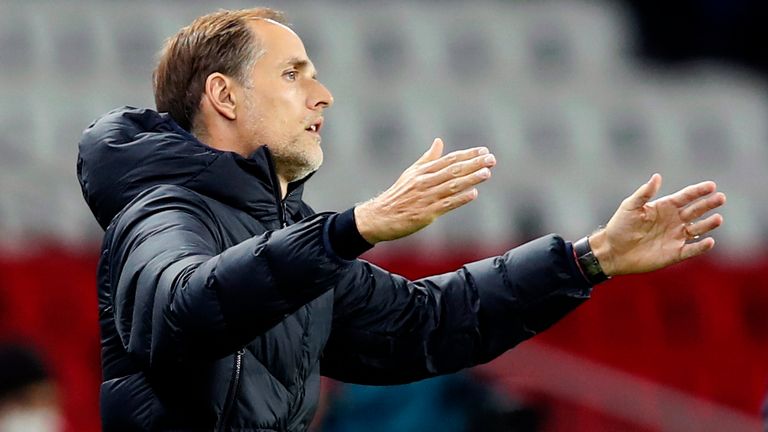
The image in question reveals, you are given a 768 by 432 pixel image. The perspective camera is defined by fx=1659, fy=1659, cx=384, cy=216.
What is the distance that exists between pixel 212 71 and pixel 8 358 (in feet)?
2.79

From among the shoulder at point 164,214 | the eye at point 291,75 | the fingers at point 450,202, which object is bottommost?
the shoulder at point 164,214

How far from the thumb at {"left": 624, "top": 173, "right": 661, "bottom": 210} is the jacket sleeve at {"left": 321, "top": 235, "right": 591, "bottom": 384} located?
0.52ft

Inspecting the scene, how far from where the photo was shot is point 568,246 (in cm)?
298

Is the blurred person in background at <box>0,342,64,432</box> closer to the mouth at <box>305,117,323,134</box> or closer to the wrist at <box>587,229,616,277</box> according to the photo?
the mouth at <box>305,117,323,134</box>

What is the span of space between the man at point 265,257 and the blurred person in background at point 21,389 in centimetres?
62

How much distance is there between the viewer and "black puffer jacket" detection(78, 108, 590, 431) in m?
2.38

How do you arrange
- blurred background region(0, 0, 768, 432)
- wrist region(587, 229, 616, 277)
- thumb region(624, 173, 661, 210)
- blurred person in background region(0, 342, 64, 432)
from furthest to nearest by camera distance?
blurred background region(0, 0, 768, 432) < blurred person in background region(0, 342, 64, 432) < wrist region(587, 229, 616, 277) < thumb region(624, 173, 661, 210)

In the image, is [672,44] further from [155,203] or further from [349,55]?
[155,203]

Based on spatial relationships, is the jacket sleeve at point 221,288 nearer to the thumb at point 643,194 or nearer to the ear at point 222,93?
the ear at point 222,93

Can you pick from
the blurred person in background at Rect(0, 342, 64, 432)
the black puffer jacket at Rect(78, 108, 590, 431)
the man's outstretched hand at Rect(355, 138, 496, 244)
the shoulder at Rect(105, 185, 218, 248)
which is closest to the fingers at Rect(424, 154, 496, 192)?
the man's outstretched hand at Rect(355, 138, 496, 244)

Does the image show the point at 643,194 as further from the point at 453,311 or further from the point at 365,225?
the point at 365,225

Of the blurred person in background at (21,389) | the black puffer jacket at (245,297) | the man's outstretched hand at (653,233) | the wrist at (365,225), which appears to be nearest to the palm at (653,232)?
the man's outstretched hand at (653,233)

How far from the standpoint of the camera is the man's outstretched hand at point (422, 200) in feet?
7.80

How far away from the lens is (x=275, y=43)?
112 inches
